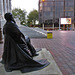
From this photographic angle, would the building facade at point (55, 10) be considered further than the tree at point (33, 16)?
No

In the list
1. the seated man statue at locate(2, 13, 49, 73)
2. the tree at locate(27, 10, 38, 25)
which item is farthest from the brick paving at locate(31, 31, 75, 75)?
the tree at locate(27, 10, 38, 25)

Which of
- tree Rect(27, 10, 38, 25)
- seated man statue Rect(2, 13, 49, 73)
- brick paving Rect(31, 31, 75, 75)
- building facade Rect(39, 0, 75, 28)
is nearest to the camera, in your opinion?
seated man statue Rect(2, 13, 49, 73)

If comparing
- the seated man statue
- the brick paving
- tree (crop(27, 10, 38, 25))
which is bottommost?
the brick paving

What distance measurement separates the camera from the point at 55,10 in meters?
52.3

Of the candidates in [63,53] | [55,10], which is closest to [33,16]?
[55,10]

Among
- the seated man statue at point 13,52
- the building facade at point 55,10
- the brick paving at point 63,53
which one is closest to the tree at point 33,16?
the building facade at point 55,10

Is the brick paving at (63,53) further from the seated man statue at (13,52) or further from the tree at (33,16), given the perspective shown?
the tree at (33,16)

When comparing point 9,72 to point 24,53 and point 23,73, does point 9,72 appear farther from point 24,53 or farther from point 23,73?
point 24,53

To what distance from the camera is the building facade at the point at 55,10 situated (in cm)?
5212

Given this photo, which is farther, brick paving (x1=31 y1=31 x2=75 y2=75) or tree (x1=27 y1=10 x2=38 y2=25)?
tree (x1=27 y1=10 x2=38 y2=25)

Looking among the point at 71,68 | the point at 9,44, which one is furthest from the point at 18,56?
the point at 71,68

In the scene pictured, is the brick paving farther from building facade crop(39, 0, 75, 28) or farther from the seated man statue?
building facade crop(39, 0, 75, 28)

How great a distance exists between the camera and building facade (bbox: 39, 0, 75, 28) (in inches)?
2052

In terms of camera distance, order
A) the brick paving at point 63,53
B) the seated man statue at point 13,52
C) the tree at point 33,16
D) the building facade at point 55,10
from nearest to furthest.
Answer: the seated man statue at point 13,52 < the brick paving at point 63,53 < the building facade at point 55,10 < the tree at point 33,16
